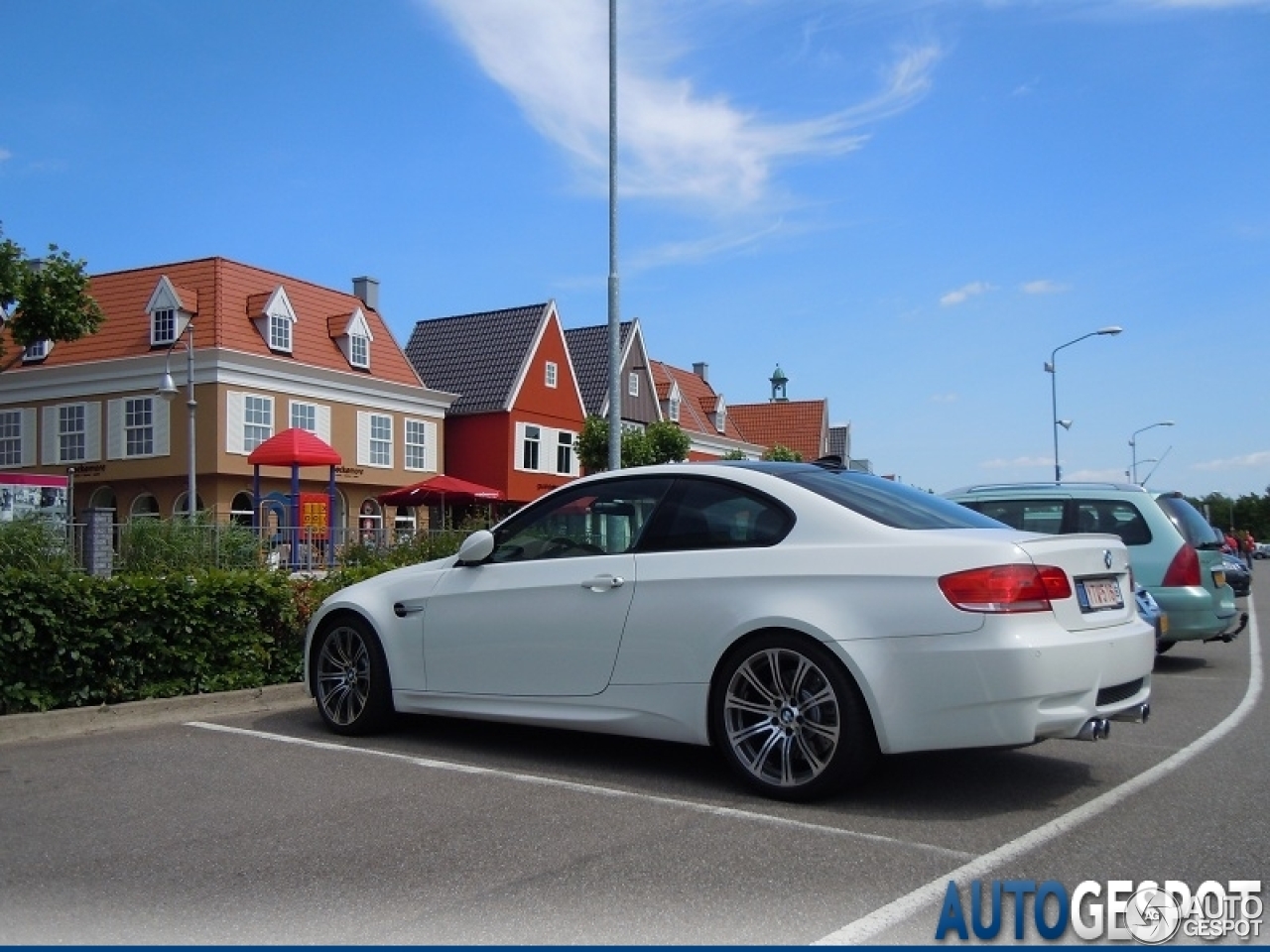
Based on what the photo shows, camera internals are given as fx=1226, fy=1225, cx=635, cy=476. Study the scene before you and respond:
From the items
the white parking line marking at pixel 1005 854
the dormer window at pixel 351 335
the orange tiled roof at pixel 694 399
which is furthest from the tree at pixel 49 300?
the orange tiled roof at pixel 694 399

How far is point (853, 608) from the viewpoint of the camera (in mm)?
5391

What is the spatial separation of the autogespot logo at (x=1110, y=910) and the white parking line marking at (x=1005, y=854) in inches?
3.8

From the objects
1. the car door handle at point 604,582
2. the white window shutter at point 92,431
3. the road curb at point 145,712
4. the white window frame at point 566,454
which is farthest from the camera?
Result: the white window frame at point 566,454

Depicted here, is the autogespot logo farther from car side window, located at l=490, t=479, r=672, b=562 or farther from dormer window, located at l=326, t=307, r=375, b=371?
dormer window, located at l=326, t=307, r=375, b=371

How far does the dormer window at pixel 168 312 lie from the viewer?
112 feet

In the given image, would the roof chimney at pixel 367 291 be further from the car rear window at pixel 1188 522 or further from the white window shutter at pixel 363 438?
the car rear window at pixel 1188 522

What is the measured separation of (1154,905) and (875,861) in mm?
975

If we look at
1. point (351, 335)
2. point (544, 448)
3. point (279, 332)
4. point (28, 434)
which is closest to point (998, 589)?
point (279, 332)

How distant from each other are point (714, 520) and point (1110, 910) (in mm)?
2676

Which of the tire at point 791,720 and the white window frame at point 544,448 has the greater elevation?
the white window frame at point 544,448

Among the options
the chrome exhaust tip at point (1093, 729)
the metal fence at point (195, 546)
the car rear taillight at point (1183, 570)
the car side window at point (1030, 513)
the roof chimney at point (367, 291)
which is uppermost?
the roof chimney at point (367, 291)

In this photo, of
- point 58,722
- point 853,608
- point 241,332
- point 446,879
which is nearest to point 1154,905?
point 853,608

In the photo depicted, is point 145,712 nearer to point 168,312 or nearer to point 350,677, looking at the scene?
point 350,677

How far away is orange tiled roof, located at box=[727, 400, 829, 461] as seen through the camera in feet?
222
